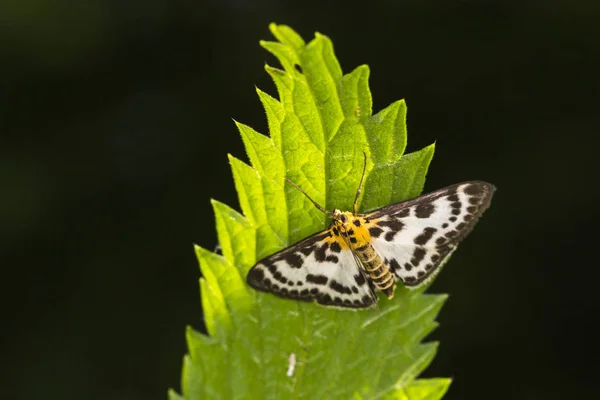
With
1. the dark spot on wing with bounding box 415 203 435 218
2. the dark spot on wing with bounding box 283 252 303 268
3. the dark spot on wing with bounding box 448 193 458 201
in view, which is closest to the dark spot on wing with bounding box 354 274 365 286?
the dark spot on wing with bounding box 283 252 303 268

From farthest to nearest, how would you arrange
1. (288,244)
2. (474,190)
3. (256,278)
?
1. (474,190)
2. (288,244)
3. (256,278)

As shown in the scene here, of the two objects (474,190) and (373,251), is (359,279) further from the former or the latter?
(474,190)

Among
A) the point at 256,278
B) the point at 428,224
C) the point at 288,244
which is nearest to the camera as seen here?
the point at 256,278

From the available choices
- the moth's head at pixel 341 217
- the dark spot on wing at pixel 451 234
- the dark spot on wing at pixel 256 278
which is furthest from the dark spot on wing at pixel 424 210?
the dark spot on wing at pixel 256 278

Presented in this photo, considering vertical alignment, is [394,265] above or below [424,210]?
below

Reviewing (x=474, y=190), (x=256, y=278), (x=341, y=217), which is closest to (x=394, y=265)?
(x=341, y=217)

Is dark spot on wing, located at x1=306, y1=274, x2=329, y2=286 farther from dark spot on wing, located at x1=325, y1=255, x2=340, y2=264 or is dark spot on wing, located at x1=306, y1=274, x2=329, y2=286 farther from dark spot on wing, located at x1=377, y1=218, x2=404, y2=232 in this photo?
dark spot on wing, located at x1=377, y1=218, x2=404, y2=232
